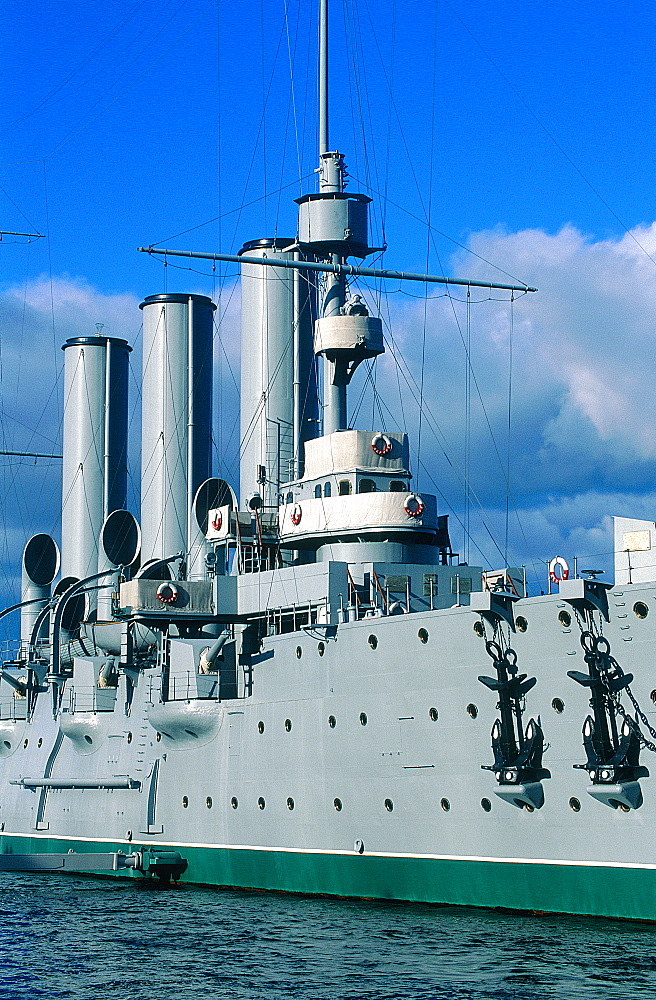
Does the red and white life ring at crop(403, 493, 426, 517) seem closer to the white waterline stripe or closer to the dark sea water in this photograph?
the white waterline stripe

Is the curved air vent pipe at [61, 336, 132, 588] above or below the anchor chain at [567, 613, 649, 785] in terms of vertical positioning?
above

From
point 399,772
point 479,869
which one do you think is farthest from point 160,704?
point 479,869

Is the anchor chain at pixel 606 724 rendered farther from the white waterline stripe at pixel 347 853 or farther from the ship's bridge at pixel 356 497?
the ship's bridge at pixel 356 497

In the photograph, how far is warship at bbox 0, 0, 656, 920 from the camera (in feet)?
74.4

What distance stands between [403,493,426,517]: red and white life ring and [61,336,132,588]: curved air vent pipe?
20822mm

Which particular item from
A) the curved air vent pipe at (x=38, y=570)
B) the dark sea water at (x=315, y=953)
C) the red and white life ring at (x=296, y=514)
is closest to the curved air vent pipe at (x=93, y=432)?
the curved air vent pipe at (x=38, y=570)

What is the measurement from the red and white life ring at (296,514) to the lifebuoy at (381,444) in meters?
2.29

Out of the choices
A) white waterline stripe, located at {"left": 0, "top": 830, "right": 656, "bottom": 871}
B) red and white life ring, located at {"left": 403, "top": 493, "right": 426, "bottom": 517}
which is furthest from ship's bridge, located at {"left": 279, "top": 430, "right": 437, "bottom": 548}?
white waterline stripe, located at {"left": 0, "top": 830, "right": 656, "bottom": 871}

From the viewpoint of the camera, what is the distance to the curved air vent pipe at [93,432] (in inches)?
1893

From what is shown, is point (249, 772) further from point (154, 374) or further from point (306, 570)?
point (154, 374)

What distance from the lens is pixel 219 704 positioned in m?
30.0

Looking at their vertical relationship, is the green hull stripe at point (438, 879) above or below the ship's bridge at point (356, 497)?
below

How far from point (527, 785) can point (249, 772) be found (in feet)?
Result: 26.2

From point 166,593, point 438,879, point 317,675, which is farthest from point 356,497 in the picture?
point 438,879
